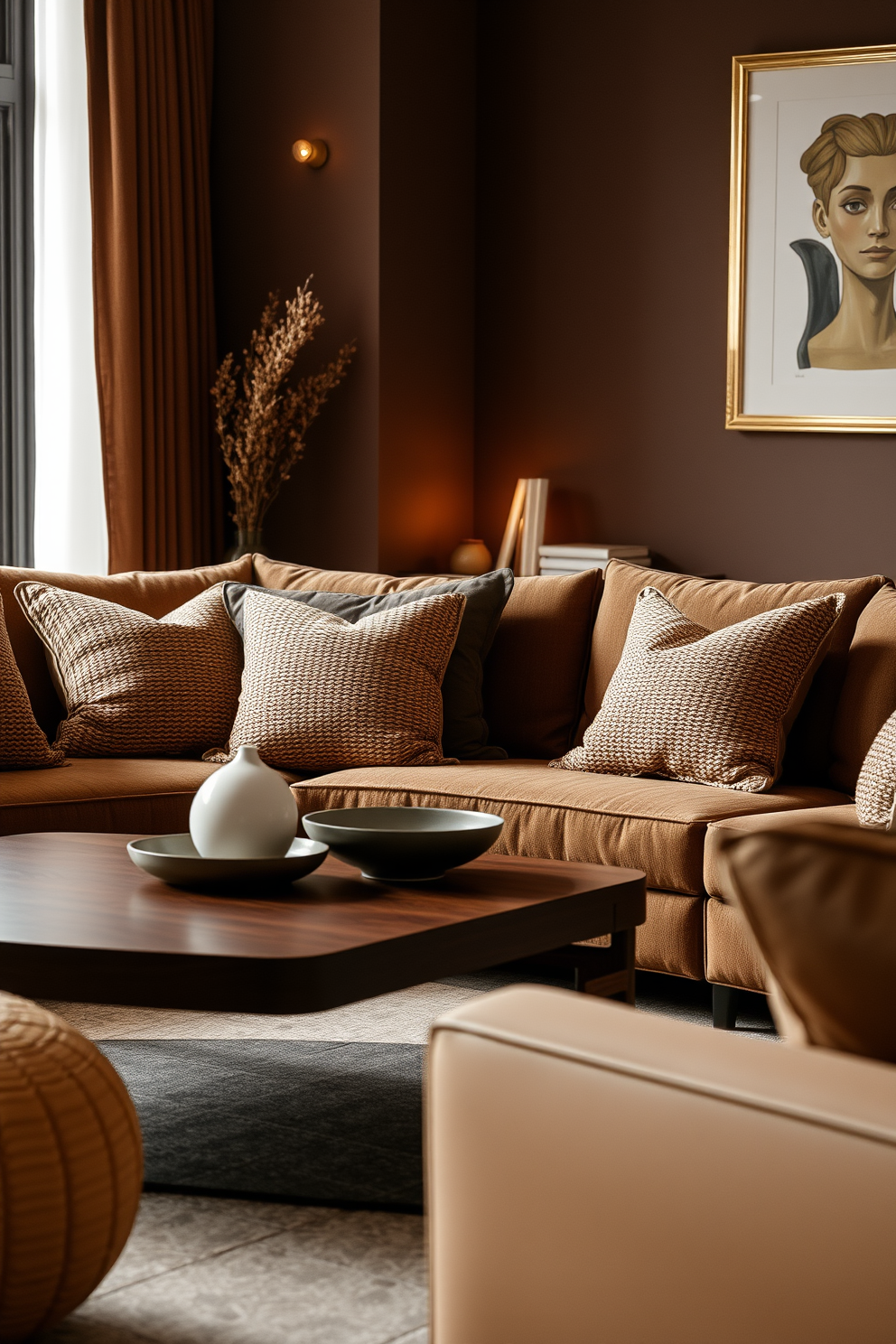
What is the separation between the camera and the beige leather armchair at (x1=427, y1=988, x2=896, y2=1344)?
94 cm

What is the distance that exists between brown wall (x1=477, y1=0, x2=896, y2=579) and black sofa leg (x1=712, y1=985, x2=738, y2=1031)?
7.12 feet

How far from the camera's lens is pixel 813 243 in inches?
195

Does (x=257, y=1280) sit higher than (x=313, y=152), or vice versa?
(x=313, y=152)

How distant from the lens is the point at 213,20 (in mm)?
5441

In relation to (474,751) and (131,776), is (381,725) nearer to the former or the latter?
(474,751)

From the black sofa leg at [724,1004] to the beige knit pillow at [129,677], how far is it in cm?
144

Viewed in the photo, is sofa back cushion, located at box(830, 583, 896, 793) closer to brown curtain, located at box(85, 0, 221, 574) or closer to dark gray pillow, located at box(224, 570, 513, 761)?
dark gray pillow, located at box(224, 570, 513, 761)

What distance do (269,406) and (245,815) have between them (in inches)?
115

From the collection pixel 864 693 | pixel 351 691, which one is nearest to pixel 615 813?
pixel 864 693

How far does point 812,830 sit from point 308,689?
2.84 meters

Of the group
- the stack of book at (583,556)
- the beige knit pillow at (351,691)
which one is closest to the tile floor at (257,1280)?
the beige knit pillow at (351,691)

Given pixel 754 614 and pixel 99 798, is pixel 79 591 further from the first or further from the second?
pixel 754 614

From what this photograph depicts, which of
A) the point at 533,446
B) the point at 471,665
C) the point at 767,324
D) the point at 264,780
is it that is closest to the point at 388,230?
the point at 533,446

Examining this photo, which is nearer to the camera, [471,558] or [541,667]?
[541,667]
